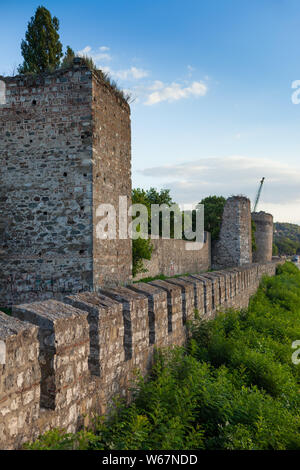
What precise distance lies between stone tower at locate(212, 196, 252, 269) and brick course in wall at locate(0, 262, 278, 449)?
21.3 metres

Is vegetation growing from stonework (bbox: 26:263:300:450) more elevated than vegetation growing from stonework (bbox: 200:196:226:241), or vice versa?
vegetation growing from stonework (bbox: 200:196:226:241)

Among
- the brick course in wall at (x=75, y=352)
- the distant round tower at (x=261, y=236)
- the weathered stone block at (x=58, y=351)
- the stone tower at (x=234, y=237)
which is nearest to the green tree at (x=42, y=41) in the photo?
the brick course in wall at (x=75, y=352)

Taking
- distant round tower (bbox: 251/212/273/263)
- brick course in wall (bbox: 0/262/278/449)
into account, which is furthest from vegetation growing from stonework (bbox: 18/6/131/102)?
distant round tower (bbox: 251/212/273/263)

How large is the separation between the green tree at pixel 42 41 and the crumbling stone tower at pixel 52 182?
665 cm

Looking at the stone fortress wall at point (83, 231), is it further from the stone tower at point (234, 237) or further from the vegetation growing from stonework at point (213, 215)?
the vegetation growing from stonework at point (213, 215)

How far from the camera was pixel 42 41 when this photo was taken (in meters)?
14.9

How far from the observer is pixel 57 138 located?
→ 8.96m

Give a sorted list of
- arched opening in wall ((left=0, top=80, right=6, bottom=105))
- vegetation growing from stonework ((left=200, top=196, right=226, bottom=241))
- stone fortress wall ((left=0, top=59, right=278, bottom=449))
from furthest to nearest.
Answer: vegetation growing from stonework ((left=200, top=196, right=226, bottom=241)) → arched opening in wall ((left=0, top=80, right=6, bottom=105)) → stone fortress wall ((left=0, top=59, right=278, bottom=449))

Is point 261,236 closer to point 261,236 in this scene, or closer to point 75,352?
point 261,236

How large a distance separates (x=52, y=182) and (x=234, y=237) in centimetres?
1906

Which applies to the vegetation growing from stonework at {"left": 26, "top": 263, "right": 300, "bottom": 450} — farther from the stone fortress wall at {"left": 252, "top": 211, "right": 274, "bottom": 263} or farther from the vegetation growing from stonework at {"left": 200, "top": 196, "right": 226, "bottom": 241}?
the stone fortress wall at {"left": 252, "top": 211, "right": 274, "bottom": 263}
